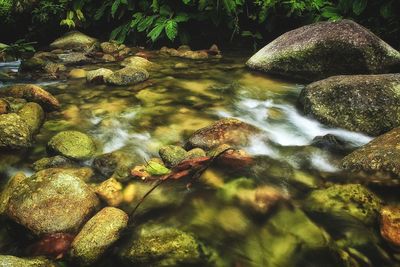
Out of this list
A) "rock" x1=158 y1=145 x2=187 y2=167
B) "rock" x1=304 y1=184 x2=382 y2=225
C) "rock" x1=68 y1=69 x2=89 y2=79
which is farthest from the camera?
"rock" x1=68 y1=69 x2=89 y2=79

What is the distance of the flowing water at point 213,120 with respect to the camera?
3115 mm

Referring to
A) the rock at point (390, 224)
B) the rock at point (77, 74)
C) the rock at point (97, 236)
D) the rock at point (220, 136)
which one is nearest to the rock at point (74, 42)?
the rock at point (77, 74)

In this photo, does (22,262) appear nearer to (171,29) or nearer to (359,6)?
(171,29)

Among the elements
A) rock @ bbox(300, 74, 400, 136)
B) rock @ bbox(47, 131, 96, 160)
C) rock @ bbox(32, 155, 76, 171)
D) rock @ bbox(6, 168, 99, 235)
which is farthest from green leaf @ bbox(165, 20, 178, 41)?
rock @ bbox(6, 168, 99, 235)

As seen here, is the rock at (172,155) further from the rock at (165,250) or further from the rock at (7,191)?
the rock at (7,191)

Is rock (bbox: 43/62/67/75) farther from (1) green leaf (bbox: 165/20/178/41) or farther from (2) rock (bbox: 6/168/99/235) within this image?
(2) rock (bbox: 6/168/99/235)

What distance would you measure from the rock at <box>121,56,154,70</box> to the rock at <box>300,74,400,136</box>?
13.3 ft

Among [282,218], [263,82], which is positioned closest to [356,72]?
[263,82]

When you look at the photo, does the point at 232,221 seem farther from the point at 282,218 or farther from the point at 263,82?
the point at 263,82

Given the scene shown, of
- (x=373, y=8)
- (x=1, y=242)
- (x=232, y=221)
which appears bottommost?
(x=1, y=242)

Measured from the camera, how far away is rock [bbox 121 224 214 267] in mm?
2824

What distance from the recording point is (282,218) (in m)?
3.38

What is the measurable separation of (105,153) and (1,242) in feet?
5.32

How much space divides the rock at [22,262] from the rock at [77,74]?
17.1ft
